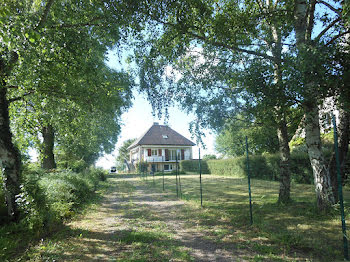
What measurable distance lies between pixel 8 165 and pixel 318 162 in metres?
8.41

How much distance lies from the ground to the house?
32847 mm

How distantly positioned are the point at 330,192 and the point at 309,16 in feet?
17.0

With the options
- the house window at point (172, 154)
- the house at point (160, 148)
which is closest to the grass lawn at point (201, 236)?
the house at point (160, 148)

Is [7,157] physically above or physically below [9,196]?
above

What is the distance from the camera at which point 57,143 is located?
17672 millimetres

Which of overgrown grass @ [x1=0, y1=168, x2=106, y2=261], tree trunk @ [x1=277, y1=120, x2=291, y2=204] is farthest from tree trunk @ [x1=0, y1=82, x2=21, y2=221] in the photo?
tree trunk @ [x1=277, y1=120, x2=291, y2=204]

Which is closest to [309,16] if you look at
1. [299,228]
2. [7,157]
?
[299,228]

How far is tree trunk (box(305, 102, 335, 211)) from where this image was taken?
6.07 meters

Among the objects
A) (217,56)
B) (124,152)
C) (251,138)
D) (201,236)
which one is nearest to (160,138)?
(251,138)

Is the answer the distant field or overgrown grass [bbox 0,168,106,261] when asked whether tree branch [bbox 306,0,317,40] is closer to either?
the distant field

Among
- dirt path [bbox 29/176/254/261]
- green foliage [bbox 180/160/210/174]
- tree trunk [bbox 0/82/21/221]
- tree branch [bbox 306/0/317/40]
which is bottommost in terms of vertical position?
green foliage [bbox 180/160/210/174]

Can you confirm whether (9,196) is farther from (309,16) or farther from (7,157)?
(309,16)

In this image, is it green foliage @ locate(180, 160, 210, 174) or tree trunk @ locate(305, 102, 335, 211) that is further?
green foliage @ locate(180, 160, 210, 174)

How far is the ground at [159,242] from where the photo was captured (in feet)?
12.9
